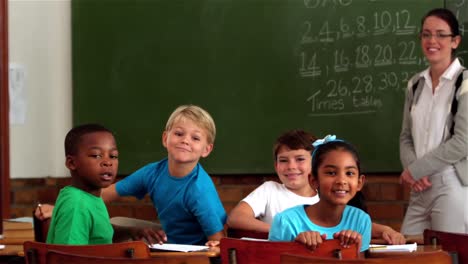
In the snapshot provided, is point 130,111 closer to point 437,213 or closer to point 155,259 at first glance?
point 437,213

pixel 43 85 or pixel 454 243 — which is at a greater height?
pixel 43 85

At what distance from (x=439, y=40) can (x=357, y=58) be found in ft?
2.81

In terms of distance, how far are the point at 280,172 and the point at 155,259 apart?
1.71 metres

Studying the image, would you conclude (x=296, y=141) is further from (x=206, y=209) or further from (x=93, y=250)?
(x=93, y=250)

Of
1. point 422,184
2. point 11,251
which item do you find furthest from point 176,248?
point 422,184

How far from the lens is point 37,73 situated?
591 cm

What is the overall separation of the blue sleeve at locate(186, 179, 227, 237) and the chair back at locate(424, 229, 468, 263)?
1039mm

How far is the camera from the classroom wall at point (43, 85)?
588cm

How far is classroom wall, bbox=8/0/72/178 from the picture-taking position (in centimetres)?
588

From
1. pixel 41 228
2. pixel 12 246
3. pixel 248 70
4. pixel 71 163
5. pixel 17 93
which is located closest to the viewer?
pixel 71 163

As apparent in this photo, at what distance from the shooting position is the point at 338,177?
326 cm

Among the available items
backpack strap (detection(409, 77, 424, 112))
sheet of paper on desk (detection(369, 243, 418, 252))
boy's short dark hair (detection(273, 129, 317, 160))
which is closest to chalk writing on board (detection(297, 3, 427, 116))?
backpack strap (detection(409, 77, 424, 112))

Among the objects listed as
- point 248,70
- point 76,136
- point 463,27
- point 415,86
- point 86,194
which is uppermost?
point 463,27

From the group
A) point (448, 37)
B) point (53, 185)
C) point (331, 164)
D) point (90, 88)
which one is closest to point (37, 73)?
point (90, 88)
